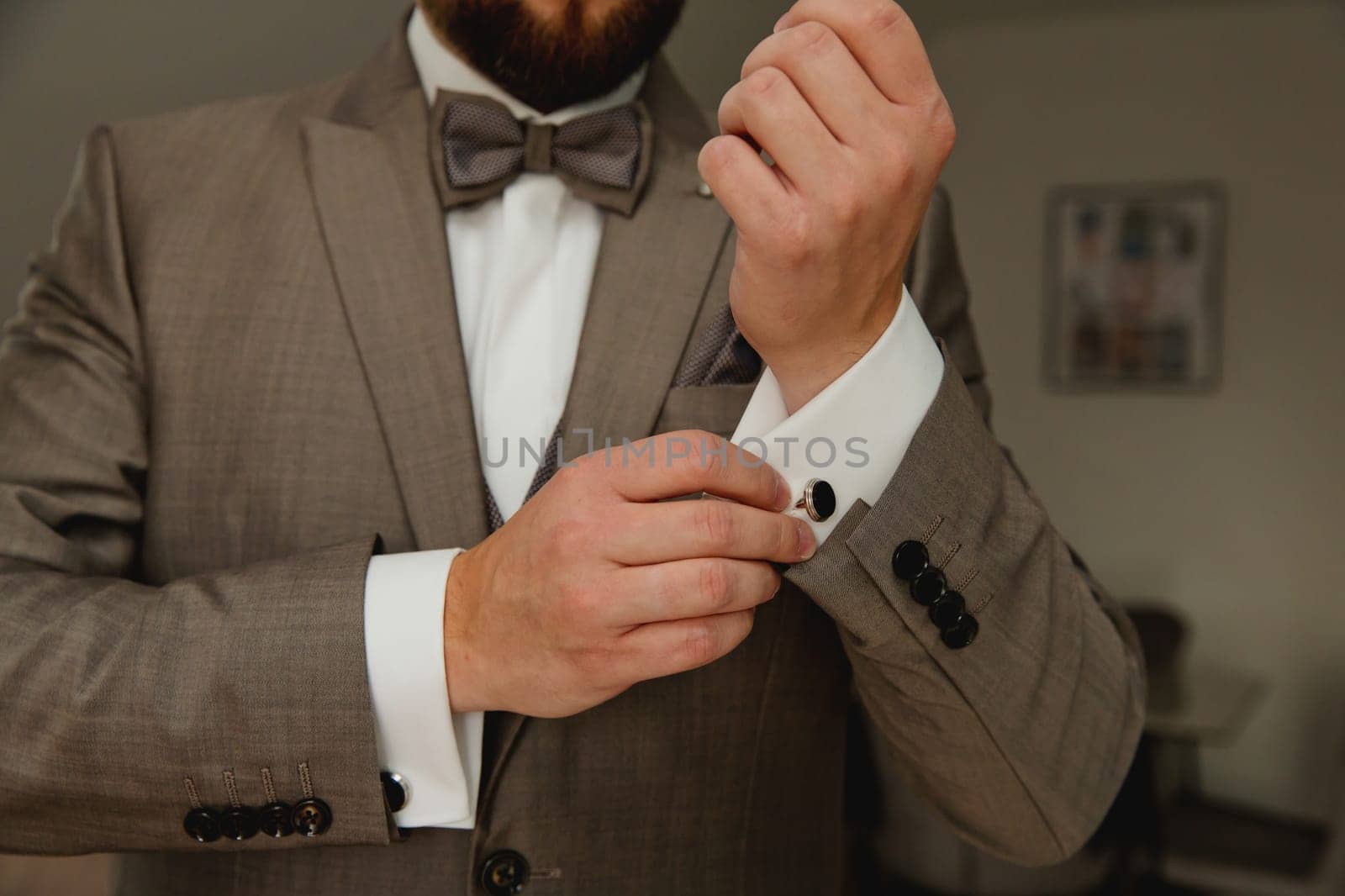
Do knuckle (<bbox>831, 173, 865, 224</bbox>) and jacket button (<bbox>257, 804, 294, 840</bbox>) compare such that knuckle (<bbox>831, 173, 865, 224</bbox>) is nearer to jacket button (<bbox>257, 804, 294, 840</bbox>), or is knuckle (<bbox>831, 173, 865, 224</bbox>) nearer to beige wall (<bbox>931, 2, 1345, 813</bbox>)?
jacket button (<bbox>257, 804, 294, 840</bbox>)

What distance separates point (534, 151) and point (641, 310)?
0.19 meters

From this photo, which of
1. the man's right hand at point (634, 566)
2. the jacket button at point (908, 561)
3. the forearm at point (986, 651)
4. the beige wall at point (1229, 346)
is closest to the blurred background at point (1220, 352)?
the beige wall at point (1229, 346)

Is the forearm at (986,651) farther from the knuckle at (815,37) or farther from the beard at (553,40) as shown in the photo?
the beard at (553,40)

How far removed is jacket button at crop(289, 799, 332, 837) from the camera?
2.51 ft

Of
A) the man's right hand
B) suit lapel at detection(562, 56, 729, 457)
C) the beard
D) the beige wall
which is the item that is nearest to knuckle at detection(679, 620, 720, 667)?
the man's right hand

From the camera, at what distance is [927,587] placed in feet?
2.45

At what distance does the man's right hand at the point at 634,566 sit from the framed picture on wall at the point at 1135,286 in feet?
13.2

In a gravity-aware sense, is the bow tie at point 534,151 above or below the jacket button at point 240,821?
above

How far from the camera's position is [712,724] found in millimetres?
876

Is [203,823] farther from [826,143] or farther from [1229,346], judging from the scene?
[1229,346]

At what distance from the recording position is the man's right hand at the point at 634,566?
66 cm

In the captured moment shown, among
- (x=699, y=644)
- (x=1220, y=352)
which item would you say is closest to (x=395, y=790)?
(x=699, y=644)

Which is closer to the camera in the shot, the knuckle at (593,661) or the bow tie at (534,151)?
the knuckle at (593,661)

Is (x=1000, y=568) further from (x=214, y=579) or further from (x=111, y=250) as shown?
→ (x=111, y=250)
